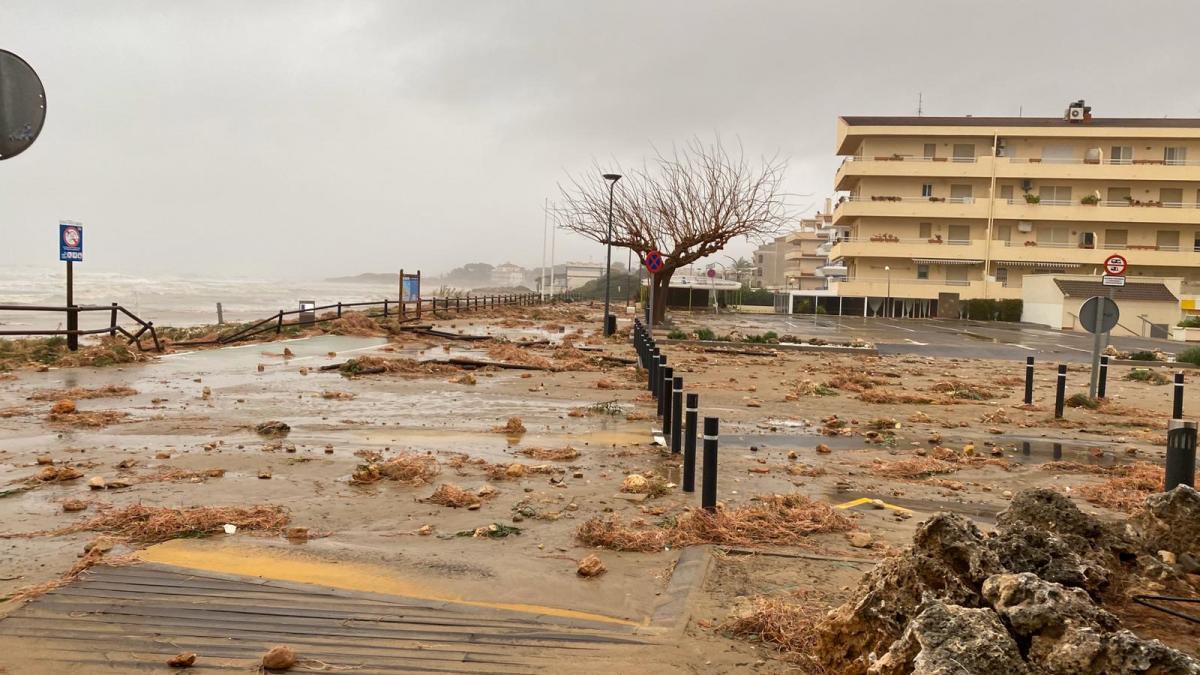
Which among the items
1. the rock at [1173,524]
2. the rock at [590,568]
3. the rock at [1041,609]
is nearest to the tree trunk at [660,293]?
the rock at [590,568]

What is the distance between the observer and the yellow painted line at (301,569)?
444cm

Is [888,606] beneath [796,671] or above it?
above

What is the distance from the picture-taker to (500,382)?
602 inches

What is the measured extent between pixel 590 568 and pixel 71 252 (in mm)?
18371

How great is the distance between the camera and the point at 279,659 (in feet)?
11.6

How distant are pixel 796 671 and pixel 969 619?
1.00m

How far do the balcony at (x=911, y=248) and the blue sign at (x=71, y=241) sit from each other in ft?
167

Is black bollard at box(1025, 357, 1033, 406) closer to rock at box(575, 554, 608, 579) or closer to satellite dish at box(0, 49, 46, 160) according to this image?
rock at box(575, 554, 608, 579)

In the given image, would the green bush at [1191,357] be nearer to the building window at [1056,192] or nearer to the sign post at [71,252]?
the sign post at [71,252]

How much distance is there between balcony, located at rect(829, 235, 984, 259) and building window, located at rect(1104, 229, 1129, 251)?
9155 mm

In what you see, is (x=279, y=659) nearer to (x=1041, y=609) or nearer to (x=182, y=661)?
(x=182, y=661)

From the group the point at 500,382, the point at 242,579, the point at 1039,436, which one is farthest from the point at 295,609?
the point at 500,382

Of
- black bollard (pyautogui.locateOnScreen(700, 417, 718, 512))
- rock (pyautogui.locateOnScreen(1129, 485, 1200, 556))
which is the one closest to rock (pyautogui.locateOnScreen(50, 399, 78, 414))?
black bollard (pyautogui.locateOnScreen(700, 417, 718, 512))

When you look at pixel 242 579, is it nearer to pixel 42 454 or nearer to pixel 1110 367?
pixel 42 454
